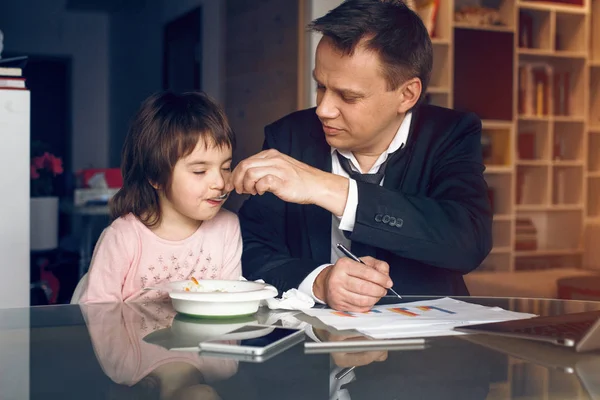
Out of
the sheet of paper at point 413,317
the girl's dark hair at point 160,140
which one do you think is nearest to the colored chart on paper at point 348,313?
the sheet of paper at point 413,317

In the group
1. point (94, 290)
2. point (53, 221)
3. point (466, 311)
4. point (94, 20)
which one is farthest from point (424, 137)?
point (94, 20)

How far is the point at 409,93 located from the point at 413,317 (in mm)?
771

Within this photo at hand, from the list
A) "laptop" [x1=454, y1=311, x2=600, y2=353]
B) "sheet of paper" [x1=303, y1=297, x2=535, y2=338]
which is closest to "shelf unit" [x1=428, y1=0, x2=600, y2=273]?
"sheet of paper" [x1=303, y1=297, x2=535, y2=338]

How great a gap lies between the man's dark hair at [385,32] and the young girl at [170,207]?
0.34 meters

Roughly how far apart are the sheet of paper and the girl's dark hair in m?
0.64

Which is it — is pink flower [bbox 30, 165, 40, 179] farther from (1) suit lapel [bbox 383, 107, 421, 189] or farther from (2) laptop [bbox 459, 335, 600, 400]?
(2) laptop [bbox 459, 335, 600, 400]

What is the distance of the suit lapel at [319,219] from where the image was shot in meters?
1.79

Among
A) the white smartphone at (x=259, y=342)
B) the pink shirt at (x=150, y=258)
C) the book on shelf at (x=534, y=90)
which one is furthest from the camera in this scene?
the book on shelf at (x=534, y=90)

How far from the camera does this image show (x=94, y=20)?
9.27 m

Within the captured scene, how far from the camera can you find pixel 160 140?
5.73ft

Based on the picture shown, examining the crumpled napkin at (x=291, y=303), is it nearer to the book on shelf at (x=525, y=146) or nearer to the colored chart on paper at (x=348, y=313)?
the colored chart on paper at (x=348, y=313)

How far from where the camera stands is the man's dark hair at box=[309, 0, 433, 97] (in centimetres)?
167

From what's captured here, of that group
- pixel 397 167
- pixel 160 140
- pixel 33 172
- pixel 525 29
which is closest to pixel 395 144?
pixel 397 167

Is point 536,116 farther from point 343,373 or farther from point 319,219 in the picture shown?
point 343,373
